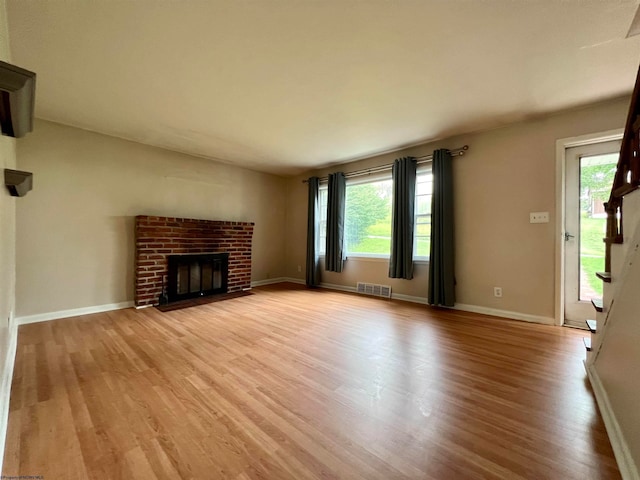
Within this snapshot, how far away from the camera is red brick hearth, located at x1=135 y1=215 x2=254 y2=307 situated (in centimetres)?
347

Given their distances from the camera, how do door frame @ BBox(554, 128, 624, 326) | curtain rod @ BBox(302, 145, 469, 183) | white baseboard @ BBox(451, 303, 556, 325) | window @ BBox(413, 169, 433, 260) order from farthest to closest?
window @ BBox(413, 169, 433, 260)
curtain rod @ BBox(302, 145, 469, 183)
white baseboard @ BBox(451, 303, 556, 325)
door frame @ BBox(554, 128, 624, 326)

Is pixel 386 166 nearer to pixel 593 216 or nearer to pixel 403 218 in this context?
pixel 403 218

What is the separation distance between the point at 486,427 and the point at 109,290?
4176 mm

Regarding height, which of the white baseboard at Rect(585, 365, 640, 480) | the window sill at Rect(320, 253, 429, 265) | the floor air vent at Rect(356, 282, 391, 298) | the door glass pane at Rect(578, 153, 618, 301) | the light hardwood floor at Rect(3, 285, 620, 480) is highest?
the door glass pane at Rect(578, 153, 618, 301)

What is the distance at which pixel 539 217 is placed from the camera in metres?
2.88

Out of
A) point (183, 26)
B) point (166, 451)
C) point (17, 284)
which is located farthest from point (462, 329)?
point (17, 284)

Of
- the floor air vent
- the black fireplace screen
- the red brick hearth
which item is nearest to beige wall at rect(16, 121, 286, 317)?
the red brick hearth

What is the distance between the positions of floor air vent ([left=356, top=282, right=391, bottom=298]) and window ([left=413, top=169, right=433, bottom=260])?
2.38ft

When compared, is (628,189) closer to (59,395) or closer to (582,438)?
(582,438)

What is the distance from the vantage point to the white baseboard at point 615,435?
0.97 meters

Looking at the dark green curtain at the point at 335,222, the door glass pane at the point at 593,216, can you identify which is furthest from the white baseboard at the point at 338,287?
the door glass pane at the point at 593,216

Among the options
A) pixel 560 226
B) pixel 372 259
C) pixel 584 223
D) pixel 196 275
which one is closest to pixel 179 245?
pixel 196 275

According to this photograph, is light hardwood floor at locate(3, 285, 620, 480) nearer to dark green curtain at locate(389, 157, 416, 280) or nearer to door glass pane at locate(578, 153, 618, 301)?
door glass pane at locate(578, 153, 618, 301)

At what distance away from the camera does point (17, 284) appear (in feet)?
8.97
